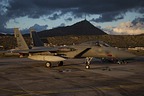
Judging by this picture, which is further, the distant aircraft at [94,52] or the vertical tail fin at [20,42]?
the vertical tail fin at [20,42]

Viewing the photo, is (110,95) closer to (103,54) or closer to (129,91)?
(129,91)

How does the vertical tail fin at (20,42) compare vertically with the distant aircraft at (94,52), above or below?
above

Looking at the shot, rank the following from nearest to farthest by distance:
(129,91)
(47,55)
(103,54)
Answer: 1. (129,91)
2. (103,54)
3. (47,55)

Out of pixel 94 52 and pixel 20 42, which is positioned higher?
pixel 20 42

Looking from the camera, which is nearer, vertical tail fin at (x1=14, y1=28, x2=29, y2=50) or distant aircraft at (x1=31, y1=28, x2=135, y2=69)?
distant aircraft at (x1=31, y1=28, x2=135, y2=69)

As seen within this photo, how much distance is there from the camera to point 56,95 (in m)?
10.8

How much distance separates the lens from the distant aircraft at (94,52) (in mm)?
22438

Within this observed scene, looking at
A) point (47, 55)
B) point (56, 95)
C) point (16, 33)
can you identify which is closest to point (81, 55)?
point (47, 55)

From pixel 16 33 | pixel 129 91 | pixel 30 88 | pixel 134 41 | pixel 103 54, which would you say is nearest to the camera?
pixel 129 91

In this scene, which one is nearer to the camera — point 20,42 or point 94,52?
point 94,52

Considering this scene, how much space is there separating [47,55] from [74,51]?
8.75 feet

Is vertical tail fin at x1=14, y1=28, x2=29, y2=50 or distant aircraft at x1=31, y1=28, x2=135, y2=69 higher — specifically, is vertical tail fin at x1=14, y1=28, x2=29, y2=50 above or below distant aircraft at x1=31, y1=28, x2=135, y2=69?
above

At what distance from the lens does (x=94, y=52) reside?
22.8 m

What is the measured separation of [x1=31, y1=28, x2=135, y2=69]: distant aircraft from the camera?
2244 centimetres
